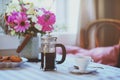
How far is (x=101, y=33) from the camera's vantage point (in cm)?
287

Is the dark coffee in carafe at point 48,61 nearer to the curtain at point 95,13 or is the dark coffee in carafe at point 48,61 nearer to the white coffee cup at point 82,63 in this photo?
the white coffee cup at point 82,63

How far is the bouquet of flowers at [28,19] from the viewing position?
5.49ft

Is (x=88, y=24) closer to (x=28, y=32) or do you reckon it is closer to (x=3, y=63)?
(x=28, y=32)

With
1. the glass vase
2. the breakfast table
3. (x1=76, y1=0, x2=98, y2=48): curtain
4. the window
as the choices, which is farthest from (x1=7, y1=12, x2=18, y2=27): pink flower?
(x1=76, y1=0, x2=98, y2=48): curtain

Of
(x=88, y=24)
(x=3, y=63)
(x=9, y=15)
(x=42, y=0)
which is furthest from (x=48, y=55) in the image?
(x=88, y=24)

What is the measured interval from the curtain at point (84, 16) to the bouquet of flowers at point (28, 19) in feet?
3.68

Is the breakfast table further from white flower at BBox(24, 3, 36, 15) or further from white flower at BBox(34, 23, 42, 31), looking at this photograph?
white flower at BBox(24, 3, 36, 15)

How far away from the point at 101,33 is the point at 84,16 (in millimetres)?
265

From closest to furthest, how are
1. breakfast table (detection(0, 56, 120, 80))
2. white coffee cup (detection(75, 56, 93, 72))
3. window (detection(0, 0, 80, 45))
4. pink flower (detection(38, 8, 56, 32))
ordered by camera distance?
breakfast table (detection(0, 56, 120, 80)), white coffee cup (detection(75, 56, 93, 72)), pink flower (detection(38, 8, 56, 32)), window (detection(0, 0, 80, 45))

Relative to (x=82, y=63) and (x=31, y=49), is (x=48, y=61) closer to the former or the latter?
(x=82, y=63)

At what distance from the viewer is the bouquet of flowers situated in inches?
65.9

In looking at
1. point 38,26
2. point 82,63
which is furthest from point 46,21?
point 82,63

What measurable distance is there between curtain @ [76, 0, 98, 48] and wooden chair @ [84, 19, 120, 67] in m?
0.05

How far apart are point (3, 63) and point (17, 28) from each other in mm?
253
